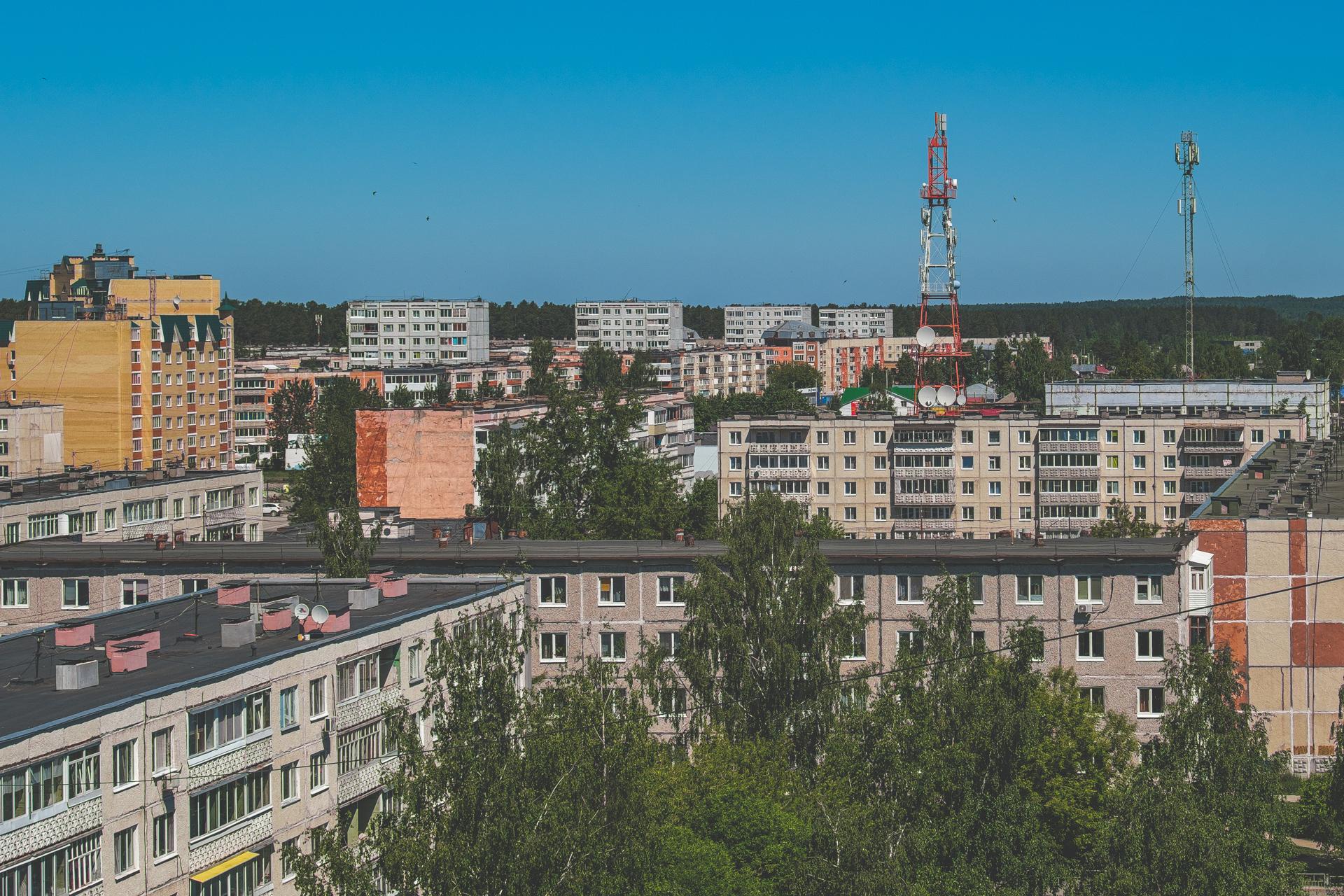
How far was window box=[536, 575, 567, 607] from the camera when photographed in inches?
1188

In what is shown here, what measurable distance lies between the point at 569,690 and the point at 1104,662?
14.0 m

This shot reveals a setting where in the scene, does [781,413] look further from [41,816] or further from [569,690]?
[41,816]

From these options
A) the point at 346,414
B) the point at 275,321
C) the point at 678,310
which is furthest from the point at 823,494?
the point at 275,321

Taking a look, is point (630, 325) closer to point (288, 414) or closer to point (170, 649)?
point (288, 414)

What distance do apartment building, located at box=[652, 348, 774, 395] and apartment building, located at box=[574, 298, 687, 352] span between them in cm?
868

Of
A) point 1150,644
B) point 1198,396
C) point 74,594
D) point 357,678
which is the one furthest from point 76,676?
point 1198,396

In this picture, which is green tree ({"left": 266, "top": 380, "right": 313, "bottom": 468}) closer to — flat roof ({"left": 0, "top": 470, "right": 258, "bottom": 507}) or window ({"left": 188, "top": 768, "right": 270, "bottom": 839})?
flat roof ({"left": 0, "top": 470, "right": 258, "bottom": 507})

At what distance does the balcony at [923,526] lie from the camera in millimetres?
56719

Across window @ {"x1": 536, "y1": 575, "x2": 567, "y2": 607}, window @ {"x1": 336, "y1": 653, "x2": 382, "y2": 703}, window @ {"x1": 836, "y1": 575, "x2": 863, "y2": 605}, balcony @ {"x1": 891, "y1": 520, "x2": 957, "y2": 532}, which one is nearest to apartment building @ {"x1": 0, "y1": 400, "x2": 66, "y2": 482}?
balcony @ {"x1": 891, "y1": 520, "x2": 957, "y2": 532}

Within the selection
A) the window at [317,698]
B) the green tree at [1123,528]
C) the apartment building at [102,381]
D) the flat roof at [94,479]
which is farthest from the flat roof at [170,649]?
the apartment building at [102,381]

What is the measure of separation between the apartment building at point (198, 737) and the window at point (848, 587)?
8.47 metres

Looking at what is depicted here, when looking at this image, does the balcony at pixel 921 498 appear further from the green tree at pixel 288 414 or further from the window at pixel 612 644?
the green tree at pixel 288 414

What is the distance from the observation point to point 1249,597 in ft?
104

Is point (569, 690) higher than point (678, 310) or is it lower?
lower
